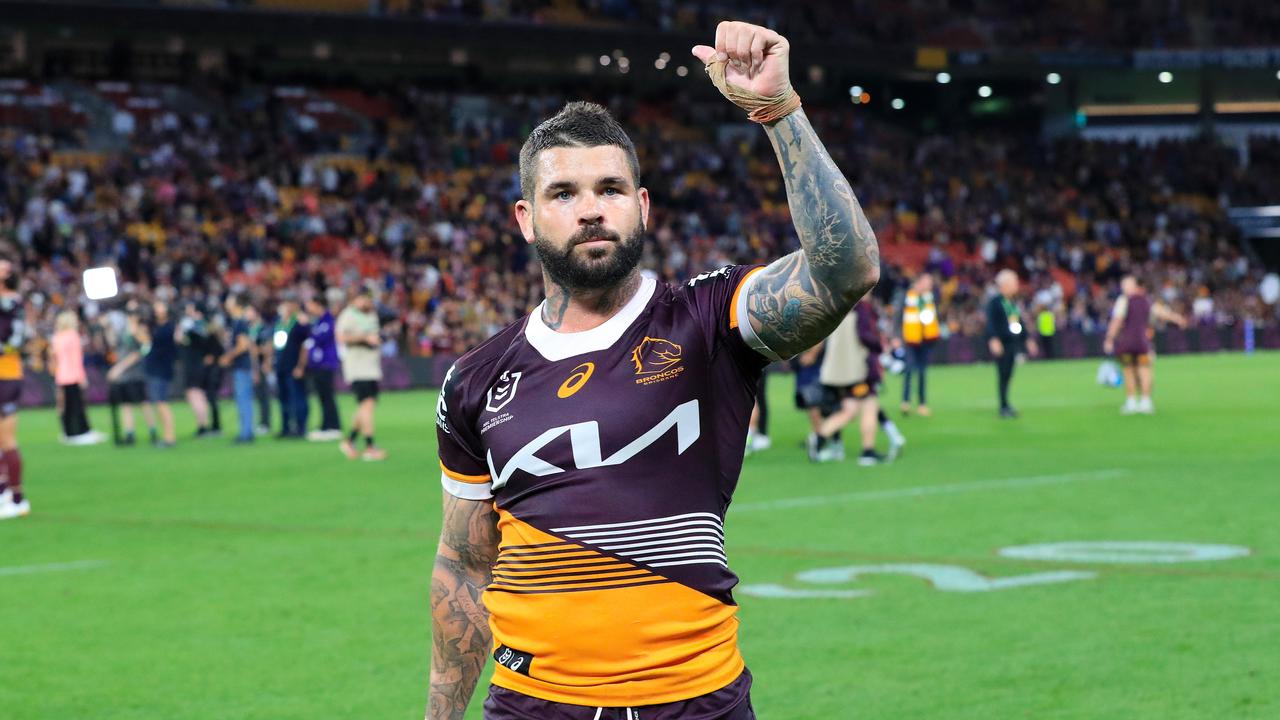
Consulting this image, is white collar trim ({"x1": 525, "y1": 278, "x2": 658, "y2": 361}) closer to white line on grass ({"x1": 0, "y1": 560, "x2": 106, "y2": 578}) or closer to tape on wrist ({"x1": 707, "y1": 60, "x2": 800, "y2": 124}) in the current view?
tape on wrist ({"x1": 707, "y1": 60, "x2": 800, "y2": 124})

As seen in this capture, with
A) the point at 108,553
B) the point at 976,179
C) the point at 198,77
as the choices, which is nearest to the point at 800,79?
the point at 976,179

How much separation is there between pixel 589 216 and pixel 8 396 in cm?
1183

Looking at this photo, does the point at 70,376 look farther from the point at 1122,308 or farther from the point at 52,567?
the point at 1122,308

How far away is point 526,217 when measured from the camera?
3.77m

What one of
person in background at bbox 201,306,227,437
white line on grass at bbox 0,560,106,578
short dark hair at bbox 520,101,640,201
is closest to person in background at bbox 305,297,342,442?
person in background at bbox 201,306,227,437

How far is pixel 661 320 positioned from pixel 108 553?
10033mm

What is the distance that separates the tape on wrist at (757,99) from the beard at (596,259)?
0.41 m

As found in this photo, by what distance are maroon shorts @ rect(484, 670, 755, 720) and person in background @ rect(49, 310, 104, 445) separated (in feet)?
63.7

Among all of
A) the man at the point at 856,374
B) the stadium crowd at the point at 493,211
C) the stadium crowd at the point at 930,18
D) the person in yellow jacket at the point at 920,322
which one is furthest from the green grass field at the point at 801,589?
the stadium crowd at the point at 930,18

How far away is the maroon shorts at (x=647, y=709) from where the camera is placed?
3.48 meters

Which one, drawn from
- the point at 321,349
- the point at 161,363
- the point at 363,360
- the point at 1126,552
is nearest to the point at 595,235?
the point at 1126,552

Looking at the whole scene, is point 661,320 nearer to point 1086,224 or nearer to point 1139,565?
point 1139,565

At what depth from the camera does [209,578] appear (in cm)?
1123

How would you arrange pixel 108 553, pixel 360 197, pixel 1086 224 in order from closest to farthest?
pixel 108 553, pixel 360 197, pixel 1086 224
